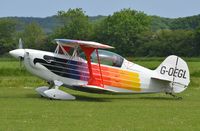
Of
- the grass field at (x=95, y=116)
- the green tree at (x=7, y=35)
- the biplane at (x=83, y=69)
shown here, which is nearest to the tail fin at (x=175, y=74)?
the biplane at (x=83, y=69)

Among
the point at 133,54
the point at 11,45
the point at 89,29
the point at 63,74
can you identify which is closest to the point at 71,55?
the point at 63,74

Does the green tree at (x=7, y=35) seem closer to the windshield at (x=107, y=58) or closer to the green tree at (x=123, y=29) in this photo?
the green tree at (x=123, y=29)

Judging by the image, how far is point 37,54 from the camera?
20.2m

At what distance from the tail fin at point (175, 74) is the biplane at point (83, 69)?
191 mm

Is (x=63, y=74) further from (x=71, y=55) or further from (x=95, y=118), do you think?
(x=95, y=118)

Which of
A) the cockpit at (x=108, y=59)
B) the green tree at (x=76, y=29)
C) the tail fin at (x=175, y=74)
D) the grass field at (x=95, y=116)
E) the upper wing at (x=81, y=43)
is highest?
the green tree at (x=76, y=29)

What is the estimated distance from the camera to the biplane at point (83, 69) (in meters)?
20.1

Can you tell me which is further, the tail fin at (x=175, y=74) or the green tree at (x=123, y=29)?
the green tree at (x=123, y=29)

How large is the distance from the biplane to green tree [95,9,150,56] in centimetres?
8549

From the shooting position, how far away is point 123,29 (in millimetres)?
124188

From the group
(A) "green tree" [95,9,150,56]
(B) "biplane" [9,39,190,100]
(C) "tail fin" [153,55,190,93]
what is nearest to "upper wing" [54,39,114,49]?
(B) "biplane" [9,39,190,100]

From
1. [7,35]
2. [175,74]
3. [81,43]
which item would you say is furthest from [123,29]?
[81,43]

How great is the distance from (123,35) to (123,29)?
190 inches

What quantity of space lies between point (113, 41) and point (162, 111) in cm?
10315
